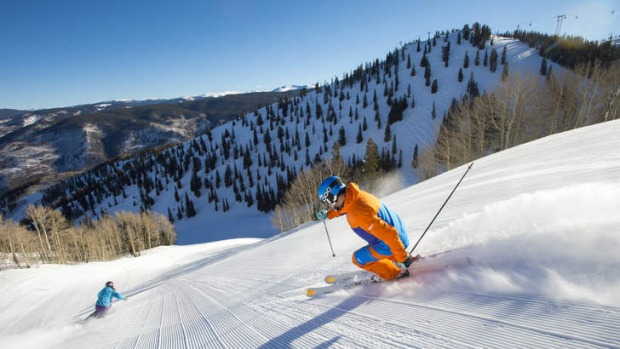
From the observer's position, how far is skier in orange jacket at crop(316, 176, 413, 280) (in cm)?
380

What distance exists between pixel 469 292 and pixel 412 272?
1.01 m

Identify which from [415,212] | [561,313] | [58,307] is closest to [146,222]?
[58,307]

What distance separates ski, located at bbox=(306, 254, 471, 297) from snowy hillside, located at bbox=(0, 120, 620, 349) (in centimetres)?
14

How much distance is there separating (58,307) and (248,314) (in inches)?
657

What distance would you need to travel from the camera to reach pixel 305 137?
105938mm

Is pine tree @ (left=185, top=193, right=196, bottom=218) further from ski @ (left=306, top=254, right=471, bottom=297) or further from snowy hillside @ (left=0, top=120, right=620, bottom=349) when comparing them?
ski @ (left=306, top=254, right=471, bottom=297)

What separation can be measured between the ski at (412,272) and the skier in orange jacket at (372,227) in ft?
0.82

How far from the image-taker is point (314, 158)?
3730 inches

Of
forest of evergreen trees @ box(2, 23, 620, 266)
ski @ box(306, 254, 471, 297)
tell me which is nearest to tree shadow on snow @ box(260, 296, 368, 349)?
ski @ box(306, 254, 471, 297)

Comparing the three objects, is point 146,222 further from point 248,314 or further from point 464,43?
point 464,43

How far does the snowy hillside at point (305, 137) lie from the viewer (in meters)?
86.0

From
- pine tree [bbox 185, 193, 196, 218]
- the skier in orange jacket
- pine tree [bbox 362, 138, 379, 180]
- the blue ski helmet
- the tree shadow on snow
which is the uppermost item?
the blue ski helmet

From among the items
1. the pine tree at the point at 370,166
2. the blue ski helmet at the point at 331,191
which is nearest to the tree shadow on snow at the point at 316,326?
the blue ski helmet at the point at 331,191

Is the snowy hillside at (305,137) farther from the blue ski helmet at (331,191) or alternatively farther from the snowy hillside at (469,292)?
the blue ski helmet at (331,191)
